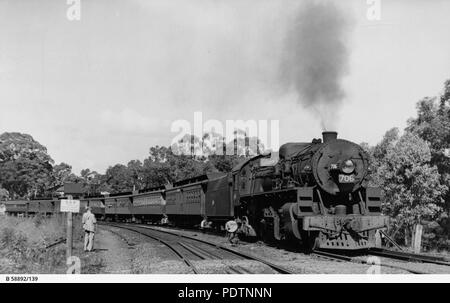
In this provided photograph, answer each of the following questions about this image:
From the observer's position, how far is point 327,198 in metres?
13.8

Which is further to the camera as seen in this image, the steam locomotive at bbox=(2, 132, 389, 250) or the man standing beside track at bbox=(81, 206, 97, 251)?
the man standing beside track at bbox=(81, 206, 97, 251)

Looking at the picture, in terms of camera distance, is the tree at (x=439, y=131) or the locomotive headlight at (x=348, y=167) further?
the tree at (x=439, y=131)

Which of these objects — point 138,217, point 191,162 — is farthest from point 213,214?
point 191,162

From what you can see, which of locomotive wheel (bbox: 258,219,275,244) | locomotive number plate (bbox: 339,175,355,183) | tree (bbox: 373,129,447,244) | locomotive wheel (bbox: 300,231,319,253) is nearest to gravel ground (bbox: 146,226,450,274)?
locomotive wheel (bbox: 300,231,319,253)

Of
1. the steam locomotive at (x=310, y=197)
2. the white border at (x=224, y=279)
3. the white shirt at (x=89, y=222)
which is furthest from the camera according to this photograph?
the white shirt at (x=89, y=222)

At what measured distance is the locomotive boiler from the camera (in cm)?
1300

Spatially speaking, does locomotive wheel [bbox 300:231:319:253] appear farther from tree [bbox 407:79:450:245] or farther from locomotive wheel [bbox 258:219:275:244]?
tree [bbox 407:79:450:245]

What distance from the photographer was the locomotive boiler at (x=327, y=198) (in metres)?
13.0

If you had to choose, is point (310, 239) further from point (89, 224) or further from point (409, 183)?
point (409, 183)

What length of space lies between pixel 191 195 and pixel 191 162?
1284 inches

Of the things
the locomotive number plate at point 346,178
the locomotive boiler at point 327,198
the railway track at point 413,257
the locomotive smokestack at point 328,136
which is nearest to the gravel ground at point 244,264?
the railway track at point 413,257

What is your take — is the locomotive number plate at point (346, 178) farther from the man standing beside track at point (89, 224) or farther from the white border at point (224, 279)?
the man standing beside track at point (89, 224)

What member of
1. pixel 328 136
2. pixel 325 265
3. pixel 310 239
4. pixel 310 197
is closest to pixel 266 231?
pixel 310 239
